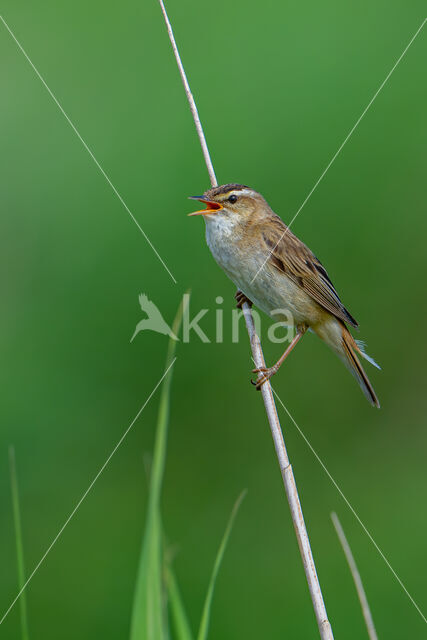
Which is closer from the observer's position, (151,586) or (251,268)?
(151,586)

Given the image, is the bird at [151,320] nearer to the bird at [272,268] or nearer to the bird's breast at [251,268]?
the bird at [272,268]

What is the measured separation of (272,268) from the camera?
14.9 feet

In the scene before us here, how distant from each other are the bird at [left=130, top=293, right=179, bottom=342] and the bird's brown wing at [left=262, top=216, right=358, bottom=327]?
107 cm

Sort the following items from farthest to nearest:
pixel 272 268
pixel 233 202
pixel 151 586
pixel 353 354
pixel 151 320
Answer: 1. pixel 151 320
2. pixel 353 354
3. pixel 272 268
4. pixel 233 202
5. pixel 151 586

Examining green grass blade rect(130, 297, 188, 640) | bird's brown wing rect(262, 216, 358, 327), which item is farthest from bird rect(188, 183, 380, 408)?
green grass blade rect(130, 297, 188, 640)

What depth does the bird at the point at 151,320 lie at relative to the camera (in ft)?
17.4

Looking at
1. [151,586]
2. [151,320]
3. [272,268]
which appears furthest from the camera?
[151,320]

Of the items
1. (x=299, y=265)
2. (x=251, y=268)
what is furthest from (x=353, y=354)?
(x=251, y=268)

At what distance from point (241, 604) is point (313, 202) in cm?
289

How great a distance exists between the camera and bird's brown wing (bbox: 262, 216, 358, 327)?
454 cm

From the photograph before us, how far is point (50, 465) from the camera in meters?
5.50

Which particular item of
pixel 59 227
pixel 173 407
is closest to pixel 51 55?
pixel 59 227

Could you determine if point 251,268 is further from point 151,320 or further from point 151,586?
point 151,586

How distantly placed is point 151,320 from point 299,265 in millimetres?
1313
